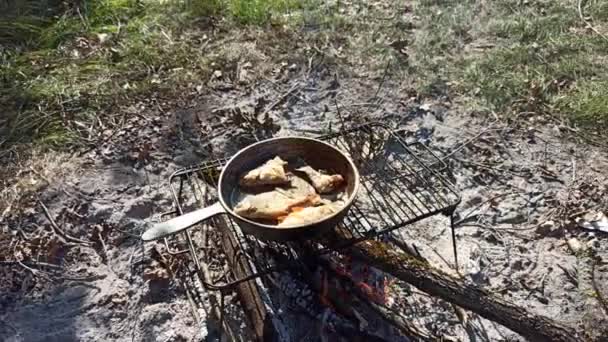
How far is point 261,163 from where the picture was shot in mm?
2246

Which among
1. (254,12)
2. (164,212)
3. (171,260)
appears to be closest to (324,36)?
(254,12)

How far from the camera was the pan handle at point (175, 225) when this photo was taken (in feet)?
6.22

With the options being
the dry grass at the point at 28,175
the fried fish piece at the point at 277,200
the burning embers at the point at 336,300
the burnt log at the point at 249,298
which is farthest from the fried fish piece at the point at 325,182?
the dry grass at the point at 28,175

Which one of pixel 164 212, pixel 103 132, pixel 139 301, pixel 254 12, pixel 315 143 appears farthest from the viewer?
pixel 254 12

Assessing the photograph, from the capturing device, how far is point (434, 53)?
394 centimetres

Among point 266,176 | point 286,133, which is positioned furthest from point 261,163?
point 286,133

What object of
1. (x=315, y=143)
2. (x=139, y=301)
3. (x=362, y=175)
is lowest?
(x=139, y=301)

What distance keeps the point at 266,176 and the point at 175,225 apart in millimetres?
405

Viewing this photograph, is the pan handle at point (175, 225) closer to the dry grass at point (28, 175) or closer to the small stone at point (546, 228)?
the dry grass at point (28, 175)

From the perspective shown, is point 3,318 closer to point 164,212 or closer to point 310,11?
point 164,212

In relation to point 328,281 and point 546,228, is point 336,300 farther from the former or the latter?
point 546,228

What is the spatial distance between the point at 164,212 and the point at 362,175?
1.05 metres

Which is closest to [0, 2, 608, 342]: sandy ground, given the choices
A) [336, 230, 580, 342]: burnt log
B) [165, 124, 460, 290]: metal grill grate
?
[165, 124, 460, 290]: metal grill grate

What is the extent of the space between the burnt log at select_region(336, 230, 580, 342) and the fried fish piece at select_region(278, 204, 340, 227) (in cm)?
27
